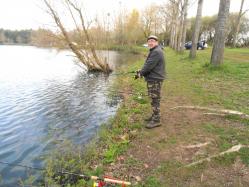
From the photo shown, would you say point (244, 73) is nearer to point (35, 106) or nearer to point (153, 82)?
point (153, 82)

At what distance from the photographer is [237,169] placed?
16.0ft

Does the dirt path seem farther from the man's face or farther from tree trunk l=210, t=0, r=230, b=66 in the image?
tree trunk l=210, t=0, r=230, b=66

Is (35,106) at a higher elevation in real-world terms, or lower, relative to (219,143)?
lower

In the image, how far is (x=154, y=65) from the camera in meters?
6.77

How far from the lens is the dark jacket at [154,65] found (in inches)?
265

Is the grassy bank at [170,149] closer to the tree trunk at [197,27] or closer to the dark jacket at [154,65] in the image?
the dark jacket at [154,65]

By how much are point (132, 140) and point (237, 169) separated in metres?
2.65

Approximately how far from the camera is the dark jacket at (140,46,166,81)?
22.1 feet

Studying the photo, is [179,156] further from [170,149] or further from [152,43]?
[152,43]

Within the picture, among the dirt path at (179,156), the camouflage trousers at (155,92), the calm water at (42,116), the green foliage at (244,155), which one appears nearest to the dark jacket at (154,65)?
the camouflage trousers at (155,92)

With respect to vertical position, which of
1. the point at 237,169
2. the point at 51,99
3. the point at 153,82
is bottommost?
the point at 51,99

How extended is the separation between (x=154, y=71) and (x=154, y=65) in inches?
8.3

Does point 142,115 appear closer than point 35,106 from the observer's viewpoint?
Yes

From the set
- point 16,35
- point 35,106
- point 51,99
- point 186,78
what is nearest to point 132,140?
point 35,106
